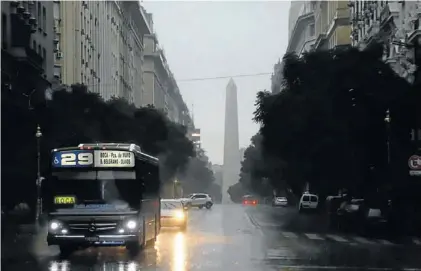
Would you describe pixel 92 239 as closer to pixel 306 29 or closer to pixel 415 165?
pixel 415 165

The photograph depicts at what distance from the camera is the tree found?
155ft

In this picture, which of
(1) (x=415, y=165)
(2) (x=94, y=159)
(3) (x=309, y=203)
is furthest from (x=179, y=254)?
(3) (x=309, y=203)

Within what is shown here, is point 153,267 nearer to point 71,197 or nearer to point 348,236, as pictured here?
point 71,197

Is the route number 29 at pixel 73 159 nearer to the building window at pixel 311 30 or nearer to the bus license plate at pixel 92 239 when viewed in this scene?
the bus license plate at pixel 92 239

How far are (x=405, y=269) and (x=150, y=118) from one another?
61989 millimetres

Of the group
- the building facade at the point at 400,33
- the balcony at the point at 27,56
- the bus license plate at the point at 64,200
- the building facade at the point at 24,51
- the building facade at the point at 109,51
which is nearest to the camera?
the bus license plate at the point at 64,200

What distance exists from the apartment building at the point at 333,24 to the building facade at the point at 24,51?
115ft

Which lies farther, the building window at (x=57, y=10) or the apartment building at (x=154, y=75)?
the apartment building at (x=154, y=75)

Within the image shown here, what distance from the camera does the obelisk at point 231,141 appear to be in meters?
166

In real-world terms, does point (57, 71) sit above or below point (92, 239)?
above

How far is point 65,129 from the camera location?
57438 mm

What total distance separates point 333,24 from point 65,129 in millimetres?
52468

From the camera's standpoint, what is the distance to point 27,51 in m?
53.4

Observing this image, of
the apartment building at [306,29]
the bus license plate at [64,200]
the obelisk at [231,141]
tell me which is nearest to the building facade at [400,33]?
the bus license plate at [64,200]
